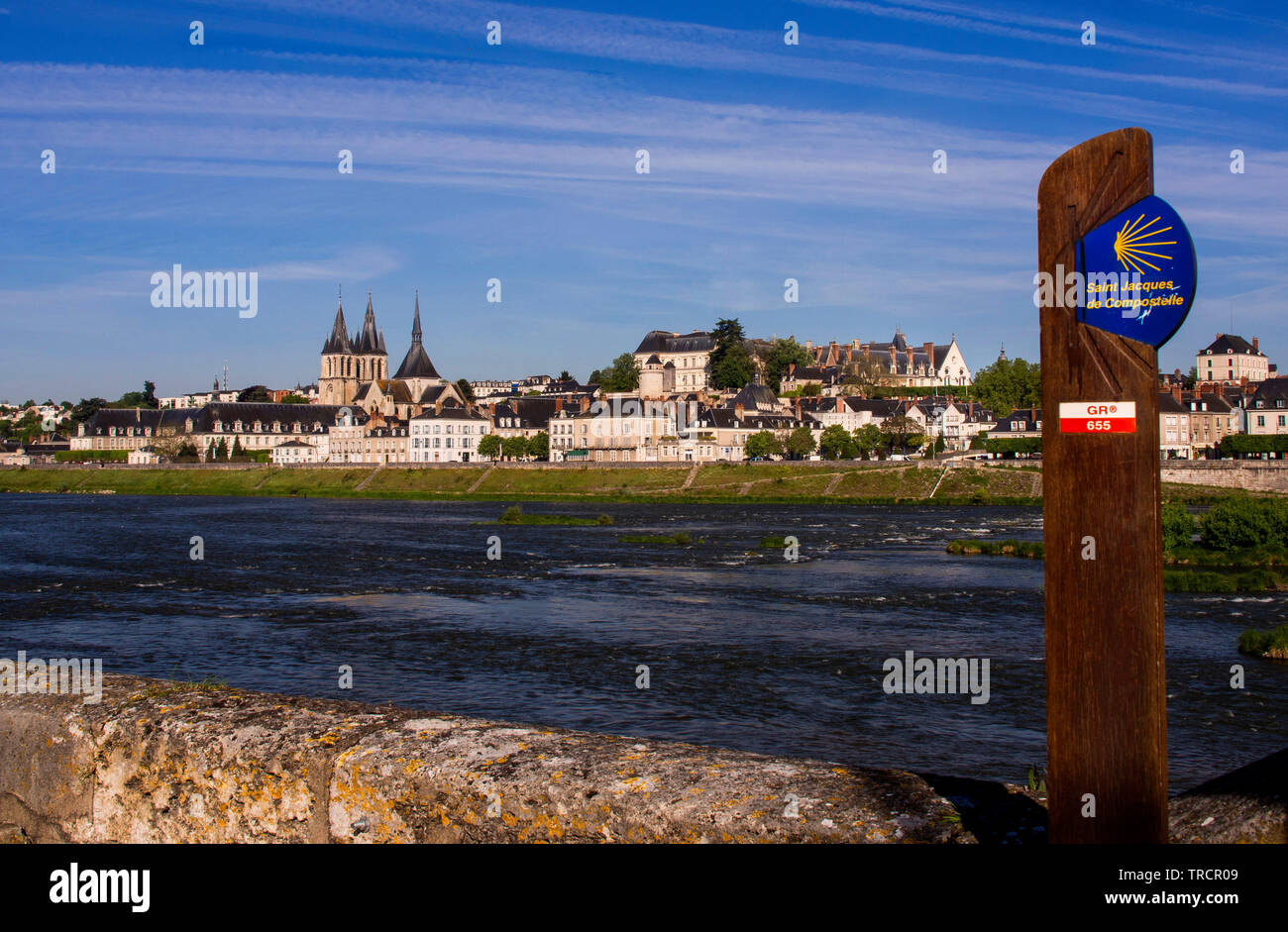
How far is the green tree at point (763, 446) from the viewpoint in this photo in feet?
427

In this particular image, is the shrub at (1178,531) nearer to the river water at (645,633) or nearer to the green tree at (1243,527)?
the green tree at (1243,527)

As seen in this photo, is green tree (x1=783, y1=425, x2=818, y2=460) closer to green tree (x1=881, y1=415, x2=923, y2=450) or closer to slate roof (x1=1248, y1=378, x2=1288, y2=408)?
green tree (x1=881, y1=415, x2=923, y2=450)

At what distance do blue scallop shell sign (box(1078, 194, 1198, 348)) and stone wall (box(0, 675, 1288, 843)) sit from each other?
169 centimetres

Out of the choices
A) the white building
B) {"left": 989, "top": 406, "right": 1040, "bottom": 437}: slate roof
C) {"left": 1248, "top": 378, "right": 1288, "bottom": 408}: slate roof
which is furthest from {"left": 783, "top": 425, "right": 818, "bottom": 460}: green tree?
{"left": 1248, "top": 378, "right": 1288, "bottom": 408}: slate roof

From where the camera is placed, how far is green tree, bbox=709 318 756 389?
171 metres

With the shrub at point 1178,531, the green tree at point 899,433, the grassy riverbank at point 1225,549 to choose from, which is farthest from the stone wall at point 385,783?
the green tree at point 899,433

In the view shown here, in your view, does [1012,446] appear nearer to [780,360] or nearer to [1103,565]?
[780,360]

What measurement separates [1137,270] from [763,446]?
127456 mm

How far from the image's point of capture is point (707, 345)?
18988cm

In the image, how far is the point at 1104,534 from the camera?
3467mm
